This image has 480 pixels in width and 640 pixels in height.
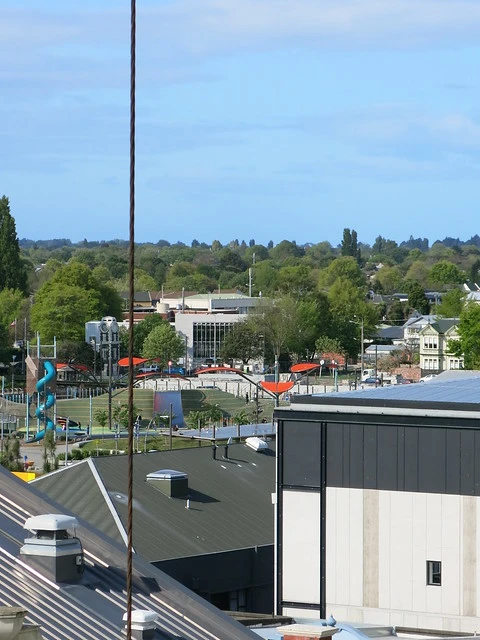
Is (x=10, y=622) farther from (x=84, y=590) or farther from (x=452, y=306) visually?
(x=452, y=306)

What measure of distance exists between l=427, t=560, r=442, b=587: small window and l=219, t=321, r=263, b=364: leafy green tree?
11626cm

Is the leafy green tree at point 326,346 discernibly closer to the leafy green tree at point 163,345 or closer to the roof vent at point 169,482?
the leafy green tree at point 163,345

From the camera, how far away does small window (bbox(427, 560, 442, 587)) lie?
2906cm

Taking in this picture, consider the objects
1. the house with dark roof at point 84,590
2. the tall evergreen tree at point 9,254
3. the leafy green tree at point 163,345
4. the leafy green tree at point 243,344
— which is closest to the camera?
the house with dark roof at point 84,590

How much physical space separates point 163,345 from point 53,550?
12565cm

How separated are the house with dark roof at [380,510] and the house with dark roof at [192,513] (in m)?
4.41

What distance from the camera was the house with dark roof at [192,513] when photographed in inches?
1375

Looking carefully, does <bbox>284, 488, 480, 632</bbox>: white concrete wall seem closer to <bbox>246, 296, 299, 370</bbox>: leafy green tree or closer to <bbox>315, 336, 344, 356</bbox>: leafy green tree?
<bbox>246, 296, 299, 370</bbox>: leafy green tree

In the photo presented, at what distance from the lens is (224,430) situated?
64.1m

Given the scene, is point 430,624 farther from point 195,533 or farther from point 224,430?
point 224,430

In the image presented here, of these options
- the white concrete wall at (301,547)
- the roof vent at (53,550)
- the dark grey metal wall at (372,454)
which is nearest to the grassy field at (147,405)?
the dark grey metal wall at (372,454)

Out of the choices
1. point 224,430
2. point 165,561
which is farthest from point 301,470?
point 224,430

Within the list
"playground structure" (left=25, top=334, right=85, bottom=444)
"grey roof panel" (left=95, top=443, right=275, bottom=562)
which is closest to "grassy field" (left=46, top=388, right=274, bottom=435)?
"playground structure" (left=25, top=334, right=85, bottom=444)

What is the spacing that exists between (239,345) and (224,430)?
271ft
